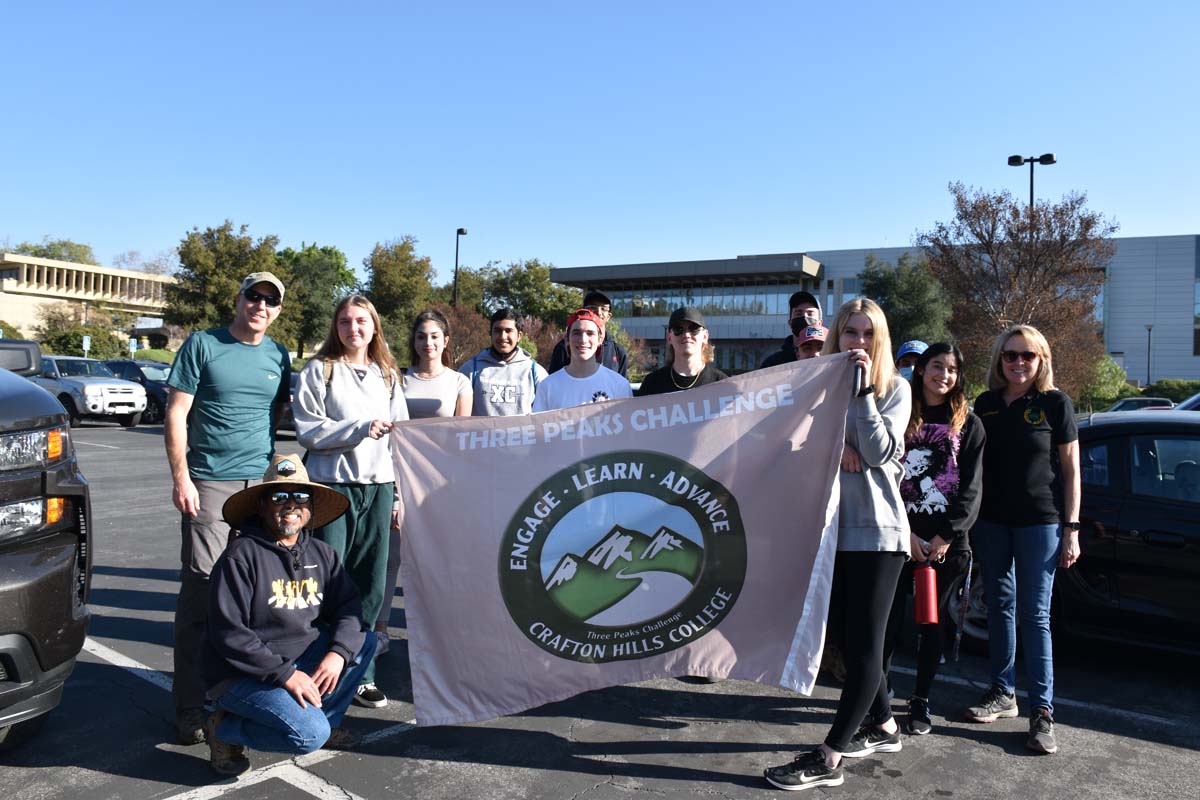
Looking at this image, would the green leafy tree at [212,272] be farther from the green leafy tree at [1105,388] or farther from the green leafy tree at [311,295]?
the green leafy tree at [1105,388]

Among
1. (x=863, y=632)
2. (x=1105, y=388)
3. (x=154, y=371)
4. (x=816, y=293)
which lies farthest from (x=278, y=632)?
(x=816, y=293)

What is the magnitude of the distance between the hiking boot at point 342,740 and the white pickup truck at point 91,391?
1994cm

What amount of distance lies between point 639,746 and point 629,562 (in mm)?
900

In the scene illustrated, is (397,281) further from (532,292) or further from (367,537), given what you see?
(367,537)

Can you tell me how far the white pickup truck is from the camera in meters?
21.0

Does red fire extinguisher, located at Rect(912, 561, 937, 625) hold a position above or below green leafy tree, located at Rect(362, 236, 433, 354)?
below

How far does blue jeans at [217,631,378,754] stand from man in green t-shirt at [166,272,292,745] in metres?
0.43

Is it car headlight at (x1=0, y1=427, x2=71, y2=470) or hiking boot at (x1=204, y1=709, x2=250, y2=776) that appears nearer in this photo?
car headlight at (x1=0, y1=427, x2=71, y2=470)

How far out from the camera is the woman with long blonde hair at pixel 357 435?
403 cm

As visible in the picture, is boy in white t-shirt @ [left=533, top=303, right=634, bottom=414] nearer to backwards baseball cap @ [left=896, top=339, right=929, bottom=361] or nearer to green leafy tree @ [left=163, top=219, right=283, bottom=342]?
backwards baseball cap @ [left=896, top=339, right=929, bottom=361]

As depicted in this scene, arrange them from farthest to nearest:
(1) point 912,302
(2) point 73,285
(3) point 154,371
Result: 1. (2) point 73,285
2. (1) point 912,302
3. (3) point 154,371

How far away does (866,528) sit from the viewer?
3.50 metres

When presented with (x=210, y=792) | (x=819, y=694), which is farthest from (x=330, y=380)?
(x=819, y=694)

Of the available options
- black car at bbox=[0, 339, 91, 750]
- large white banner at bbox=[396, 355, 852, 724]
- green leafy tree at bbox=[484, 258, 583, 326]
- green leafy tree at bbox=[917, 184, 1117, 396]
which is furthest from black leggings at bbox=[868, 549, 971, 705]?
green leafy tree at bbox=[484, 258, 583, 326]
